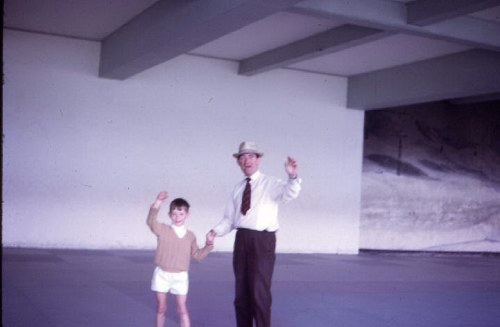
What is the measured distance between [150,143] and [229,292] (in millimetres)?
6091

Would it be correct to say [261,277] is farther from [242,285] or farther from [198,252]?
[198,252]

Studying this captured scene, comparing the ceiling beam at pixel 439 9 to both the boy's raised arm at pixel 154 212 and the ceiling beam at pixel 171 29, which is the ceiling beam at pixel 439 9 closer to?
the ceiling beam at pixel 171 29

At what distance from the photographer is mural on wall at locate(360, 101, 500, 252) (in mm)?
17219

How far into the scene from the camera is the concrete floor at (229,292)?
6.77 meters

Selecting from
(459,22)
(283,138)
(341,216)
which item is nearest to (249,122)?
(283,138)

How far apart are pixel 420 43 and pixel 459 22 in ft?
6.67

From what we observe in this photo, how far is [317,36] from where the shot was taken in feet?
41.0

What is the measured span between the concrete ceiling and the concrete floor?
12.5 ft

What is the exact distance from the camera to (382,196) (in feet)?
56.6

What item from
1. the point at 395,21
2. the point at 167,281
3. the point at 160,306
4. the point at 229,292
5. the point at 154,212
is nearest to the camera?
the point at 154,212

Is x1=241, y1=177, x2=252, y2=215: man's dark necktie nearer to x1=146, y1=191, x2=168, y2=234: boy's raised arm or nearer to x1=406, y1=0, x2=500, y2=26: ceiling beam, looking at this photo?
x1=146, y1=191, x2=168, y2=234: boy's raised arm

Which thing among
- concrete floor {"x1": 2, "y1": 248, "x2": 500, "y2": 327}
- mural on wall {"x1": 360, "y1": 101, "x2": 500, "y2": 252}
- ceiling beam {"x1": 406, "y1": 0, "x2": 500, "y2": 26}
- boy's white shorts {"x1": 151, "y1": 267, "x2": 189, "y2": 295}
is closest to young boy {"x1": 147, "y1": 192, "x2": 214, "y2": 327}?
boy's white shorts {"x1": 151, "y1": 267, "x2": 189, "y2": 295}

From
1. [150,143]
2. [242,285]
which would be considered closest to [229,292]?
[242,285]

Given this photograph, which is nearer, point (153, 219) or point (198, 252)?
point (153, 219)
